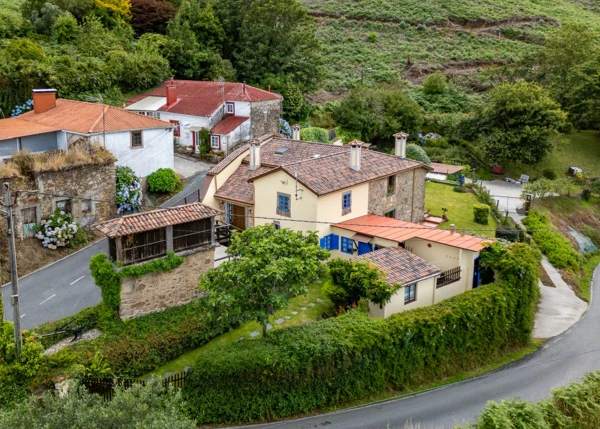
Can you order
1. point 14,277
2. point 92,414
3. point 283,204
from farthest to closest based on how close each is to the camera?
point 283,204 → point 14,277 → point 92,414

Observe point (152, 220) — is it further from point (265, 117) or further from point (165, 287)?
point (265, 117)

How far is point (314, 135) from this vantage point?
50.6 meters

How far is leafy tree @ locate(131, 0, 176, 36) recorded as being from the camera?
62562 millimetres

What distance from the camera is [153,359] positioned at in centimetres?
2273

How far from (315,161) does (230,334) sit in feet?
39.5

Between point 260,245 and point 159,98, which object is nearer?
point 260,245

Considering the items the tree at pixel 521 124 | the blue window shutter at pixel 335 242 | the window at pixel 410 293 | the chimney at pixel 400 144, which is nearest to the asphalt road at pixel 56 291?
the blue window shutter at pixel 335 242

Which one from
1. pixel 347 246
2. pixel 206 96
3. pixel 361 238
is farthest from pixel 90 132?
pixel 361 238

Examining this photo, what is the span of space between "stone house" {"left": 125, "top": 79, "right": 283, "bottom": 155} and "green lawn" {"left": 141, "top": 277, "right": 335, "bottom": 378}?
1951 cm

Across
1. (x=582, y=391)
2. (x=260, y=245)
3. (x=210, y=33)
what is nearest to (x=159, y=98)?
(x=210, y=33)

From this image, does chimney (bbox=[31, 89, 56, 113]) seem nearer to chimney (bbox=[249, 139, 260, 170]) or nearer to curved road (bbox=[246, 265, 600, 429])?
chimney (bbox=[249, 139, 260, 170])

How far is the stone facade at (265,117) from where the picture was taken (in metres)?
47.8

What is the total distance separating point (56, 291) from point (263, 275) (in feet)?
35.3

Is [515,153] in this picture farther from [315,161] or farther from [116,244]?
[116,244]
